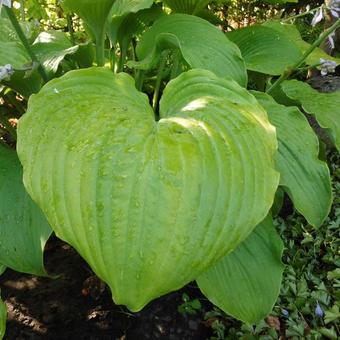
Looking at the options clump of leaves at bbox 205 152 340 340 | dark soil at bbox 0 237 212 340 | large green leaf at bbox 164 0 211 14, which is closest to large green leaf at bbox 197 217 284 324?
clump of leaves at bbox 205 152 340 340

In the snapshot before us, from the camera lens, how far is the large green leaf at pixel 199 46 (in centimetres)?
125

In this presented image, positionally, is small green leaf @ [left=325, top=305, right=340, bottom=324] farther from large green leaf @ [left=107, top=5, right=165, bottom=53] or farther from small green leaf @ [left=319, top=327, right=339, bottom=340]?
large green leaf @ [left=107, top=5, right=165, bottom=53]

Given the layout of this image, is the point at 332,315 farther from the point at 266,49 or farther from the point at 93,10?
the point at 93,10

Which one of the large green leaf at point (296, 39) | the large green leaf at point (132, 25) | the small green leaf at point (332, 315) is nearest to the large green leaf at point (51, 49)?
the large green leaf at point (132, 25)

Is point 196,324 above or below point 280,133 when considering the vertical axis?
below

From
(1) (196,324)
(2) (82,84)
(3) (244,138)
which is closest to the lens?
(3) (244,138)

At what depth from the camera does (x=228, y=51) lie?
1.32m

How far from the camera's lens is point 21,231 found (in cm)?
114

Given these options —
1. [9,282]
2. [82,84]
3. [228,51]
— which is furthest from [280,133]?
[9,282]

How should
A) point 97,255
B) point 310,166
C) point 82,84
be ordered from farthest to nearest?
point 310,166 → point 82,84 → point 97,255

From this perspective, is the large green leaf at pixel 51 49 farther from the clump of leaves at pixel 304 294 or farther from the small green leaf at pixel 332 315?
the small green leaf at pixel 332 315

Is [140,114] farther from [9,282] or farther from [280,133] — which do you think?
[9,282]

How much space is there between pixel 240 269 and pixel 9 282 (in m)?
0.86

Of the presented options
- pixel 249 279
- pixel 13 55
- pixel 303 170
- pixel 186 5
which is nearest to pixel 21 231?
pixel 13 55
